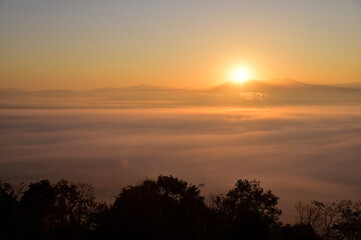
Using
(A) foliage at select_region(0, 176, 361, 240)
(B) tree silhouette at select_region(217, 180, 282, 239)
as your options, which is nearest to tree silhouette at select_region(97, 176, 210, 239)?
(A) foliage at select_region(0, 176, 361, 240)

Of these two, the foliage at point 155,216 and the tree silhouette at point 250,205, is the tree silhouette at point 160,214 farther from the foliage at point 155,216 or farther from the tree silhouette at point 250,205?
the tree silhouette at point 250,205

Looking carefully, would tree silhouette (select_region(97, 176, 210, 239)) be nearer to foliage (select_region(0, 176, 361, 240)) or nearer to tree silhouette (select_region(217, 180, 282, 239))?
foliage (select_region(0, 176, 361, 240))

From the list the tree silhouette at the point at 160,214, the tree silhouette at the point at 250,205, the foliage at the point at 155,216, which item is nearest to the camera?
the tree silhouette at the point at 160,214

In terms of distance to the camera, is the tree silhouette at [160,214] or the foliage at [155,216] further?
the foliage at [155,216]

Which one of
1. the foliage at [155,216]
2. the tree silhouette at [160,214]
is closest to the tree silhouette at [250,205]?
the foliage at [155,216]

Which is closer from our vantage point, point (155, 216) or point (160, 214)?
point (155, 216)

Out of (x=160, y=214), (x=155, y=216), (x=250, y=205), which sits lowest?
(x=250, y=205)

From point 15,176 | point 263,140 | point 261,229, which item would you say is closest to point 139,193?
point 261,229

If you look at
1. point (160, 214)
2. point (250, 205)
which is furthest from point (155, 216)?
point (250, 205)

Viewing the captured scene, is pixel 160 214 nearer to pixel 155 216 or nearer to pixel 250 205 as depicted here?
pixel 155 216

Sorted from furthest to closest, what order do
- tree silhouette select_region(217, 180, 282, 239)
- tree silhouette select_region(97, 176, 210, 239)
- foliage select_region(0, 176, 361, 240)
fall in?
tree silhouette select_region(217, 180, 282, 239) → foliage select_region(0, 176, 361, 240) → tree silhouette select_region(97, 176, 210, 239)

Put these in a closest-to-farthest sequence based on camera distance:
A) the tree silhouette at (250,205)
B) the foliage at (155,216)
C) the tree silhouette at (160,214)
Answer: the tree silhouette at (160,214) → the foliage at (155,216) → the tree silhouette at (250,205)

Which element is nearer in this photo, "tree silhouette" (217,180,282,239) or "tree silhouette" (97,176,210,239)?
"tree silhouette" (97,176,210,239)

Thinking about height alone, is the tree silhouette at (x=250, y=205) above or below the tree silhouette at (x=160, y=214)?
below
